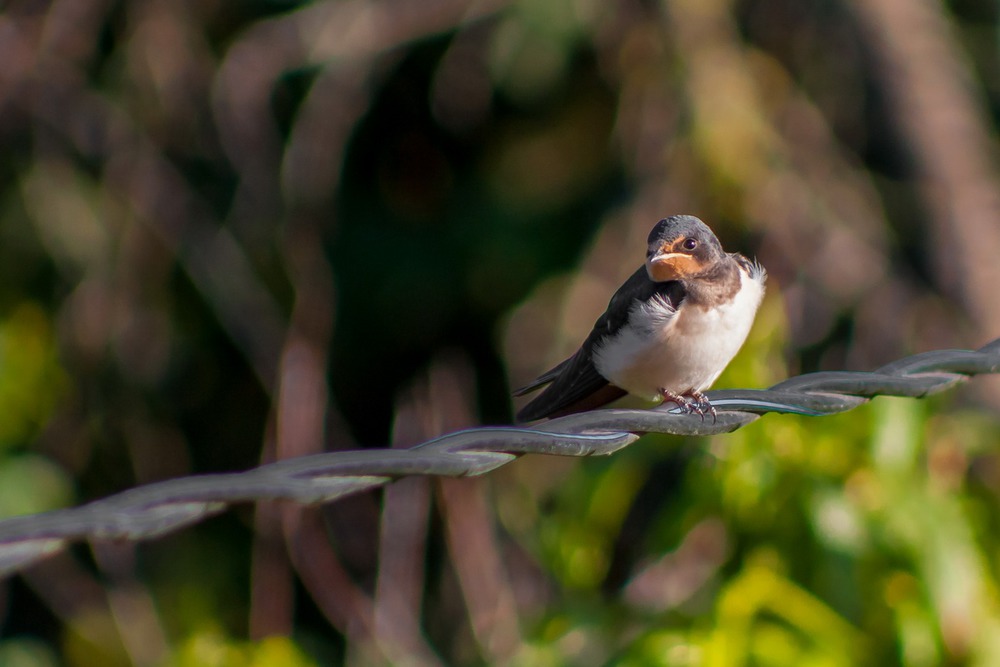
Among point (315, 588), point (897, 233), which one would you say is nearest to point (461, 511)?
point (315, 588)

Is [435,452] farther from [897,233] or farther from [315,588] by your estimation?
[897,233]

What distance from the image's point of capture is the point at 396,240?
664 cm

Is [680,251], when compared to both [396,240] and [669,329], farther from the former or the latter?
[396,240]

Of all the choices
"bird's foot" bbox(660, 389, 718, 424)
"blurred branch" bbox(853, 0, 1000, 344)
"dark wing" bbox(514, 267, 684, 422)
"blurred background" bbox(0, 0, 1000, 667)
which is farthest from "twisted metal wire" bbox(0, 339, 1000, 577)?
"blurred branch" bbox(853, 0, 1000, 344)

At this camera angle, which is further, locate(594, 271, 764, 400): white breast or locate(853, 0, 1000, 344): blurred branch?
locate(853, 0, 1000, 344): blurred branch

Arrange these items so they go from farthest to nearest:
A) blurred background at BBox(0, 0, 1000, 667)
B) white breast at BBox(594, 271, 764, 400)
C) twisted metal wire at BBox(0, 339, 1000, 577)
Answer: blurred background at BBox(0, 0, 1000, 667)
white breast at BBox(594, 271, 764, 400)
twisted metal wire at BBox(0, 339, 1000, 577)

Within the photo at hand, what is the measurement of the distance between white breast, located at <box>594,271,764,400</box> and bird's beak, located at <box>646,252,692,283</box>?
0.08 metres

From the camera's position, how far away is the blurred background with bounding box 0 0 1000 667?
18.2 feet

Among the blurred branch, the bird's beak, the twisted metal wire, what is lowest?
the blurred branch

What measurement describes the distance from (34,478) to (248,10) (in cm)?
261

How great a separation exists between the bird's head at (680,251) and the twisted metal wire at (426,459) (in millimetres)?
841

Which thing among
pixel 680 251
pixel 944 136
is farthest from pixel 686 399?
pixel 944 136

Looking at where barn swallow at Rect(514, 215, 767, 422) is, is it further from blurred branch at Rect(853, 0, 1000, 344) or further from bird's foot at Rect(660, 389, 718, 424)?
blurred branch at Rect(853, 0, 1000, 344)

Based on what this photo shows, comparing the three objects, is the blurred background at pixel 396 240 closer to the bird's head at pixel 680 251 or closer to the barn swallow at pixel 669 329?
the barn swallow at pixel 669 329
